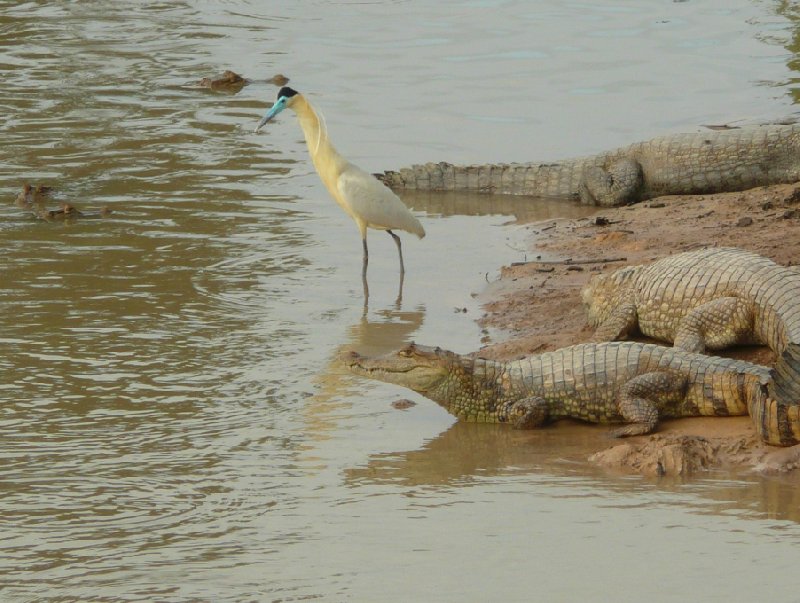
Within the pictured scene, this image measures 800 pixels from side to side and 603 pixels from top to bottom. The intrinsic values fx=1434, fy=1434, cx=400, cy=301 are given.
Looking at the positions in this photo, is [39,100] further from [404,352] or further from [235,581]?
[235,581]

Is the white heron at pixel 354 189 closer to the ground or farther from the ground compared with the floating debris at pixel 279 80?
closer to the ground

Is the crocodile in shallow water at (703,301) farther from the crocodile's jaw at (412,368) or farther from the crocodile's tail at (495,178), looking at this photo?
the crocodile's tail at (495,178)

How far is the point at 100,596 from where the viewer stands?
4.72 metres

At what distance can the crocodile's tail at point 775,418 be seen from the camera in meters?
5.73

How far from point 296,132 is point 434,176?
2.17m

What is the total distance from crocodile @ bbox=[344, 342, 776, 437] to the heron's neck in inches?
118

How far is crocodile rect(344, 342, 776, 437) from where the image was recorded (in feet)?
20.4

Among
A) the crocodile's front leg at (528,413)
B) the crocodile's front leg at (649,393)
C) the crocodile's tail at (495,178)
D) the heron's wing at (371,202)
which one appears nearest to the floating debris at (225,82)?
the crocodile's tail at (495,178)

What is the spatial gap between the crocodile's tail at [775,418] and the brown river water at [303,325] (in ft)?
1.09

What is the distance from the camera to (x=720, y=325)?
22.6 ft

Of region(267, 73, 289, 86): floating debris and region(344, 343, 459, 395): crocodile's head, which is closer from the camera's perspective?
region(344, 343, 459, 395): crocodile's head

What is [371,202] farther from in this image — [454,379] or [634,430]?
[634,430]

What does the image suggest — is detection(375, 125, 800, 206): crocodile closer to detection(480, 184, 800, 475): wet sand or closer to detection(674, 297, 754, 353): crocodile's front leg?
detection(480, 184, 800, 475): wet sand

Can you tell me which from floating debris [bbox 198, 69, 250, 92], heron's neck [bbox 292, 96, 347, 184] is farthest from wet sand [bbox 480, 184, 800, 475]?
floating debris [bbox 198, 69, 250, 92]
